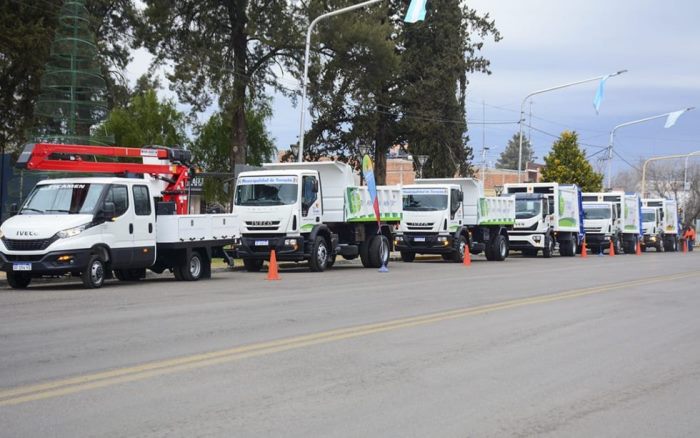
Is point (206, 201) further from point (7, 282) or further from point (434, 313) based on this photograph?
point (434, 313)

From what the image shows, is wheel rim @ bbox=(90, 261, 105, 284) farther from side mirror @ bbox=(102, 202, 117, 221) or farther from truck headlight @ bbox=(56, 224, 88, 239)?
side mirror @ bbox=(102, 202, 117, 221)

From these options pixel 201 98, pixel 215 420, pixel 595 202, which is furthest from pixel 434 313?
pixel 595 202

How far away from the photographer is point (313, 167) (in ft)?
85.0

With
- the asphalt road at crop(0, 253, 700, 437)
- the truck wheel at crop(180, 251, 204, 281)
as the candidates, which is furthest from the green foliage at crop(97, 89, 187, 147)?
the asphalt road at crop(0, 253, 700, 437)

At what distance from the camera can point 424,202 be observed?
3194 centimetres

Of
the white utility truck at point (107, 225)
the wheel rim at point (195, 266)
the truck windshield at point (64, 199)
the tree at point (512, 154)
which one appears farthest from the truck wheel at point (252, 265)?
the tree at point (512, 154)

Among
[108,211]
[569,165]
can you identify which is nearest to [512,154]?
[569,165]

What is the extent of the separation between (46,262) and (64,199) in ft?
5.32

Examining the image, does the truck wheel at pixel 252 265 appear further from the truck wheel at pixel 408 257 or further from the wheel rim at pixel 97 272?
the truck wheel at pixel 408 257

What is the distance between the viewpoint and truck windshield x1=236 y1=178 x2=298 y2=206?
24.2 meters

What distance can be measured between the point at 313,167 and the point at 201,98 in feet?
32.5

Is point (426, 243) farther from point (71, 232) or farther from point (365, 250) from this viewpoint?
point (71, 232)

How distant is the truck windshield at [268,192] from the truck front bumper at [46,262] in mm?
7661

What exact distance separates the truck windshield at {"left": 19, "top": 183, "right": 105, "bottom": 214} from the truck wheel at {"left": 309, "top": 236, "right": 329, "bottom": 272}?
767 cm
